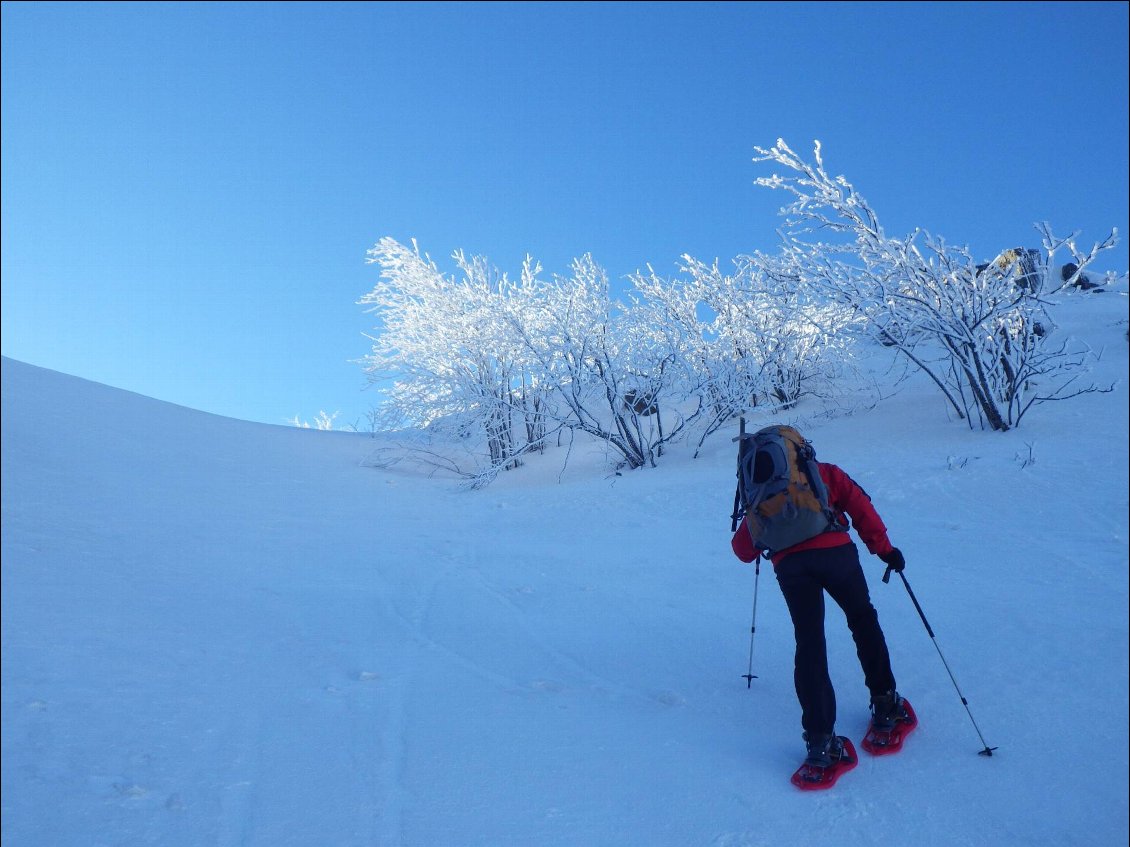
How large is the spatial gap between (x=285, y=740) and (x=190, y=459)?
8.33 meters

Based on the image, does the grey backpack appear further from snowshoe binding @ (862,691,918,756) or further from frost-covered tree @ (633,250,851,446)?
frost-covered tree @ (633,250,851,446)

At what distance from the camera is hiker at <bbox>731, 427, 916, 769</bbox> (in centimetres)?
311

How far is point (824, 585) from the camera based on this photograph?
3.23m

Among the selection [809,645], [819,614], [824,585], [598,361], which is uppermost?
[598,361]

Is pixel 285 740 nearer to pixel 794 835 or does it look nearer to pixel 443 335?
pixel 794 835

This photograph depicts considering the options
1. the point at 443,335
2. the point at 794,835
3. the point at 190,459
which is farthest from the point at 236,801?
the point at 443,335

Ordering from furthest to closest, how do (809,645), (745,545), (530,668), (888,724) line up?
(530,668) → (745,545) → (888,724) → (809,645)

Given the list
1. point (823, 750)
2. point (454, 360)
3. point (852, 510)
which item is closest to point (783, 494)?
point (852, 510)

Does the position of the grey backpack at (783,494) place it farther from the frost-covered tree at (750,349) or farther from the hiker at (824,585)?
the frost-covered tree at (750,349)

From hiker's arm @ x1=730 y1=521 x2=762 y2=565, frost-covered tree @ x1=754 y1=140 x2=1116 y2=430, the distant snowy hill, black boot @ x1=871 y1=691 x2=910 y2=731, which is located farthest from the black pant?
frost-covered tree @ x1=754 y1=140 x2=1116 y2=430

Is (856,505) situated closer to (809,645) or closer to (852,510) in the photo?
(852,510)

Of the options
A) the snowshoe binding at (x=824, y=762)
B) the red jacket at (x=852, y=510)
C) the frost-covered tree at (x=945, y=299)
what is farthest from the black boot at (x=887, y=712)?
the frost-covered tree at (x=945, y=299)

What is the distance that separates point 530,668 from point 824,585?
1992mm

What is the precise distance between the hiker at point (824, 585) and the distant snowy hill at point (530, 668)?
0.66 feet
